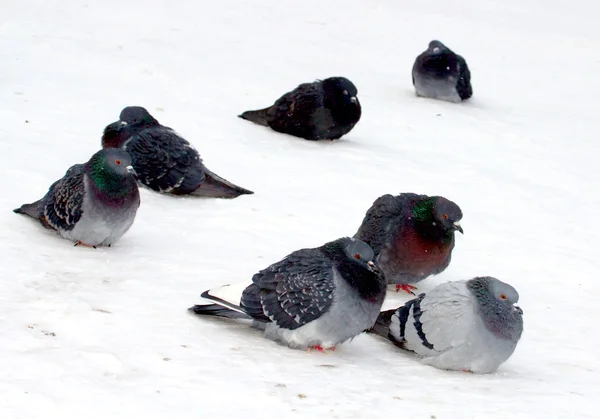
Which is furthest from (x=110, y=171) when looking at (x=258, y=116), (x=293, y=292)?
(x=258, y=116)

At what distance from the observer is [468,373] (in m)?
5.25

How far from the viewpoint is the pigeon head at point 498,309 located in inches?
203

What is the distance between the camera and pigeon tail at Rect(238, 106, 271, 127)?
10.7 metres

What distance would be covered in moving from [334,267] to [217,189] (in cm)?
305

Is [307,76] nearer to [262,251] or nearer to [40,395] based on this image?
[262,251]

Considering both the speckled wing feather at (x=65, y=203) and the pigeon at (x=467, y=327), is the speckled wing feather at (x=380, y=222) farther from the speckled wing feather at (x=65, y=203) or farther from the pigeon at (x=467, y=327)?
the speckled wing feather at (x=65, y=203)

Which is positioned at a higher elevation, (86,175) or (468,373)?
(86,175)

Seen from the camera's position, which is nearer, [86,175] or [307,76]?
[86,175]

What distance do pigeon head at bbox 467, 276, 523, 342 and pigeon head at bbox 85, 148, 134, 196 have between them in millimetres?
2357

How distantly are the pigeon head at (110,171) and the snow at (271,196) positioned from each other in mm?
409

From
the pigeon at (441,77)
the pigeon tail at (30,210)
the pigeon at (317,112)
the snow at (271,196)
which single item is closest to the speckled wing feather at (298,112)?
the pigeon at (317,112)

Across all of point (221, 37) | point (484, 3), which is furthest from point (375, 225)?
point (484, 3)

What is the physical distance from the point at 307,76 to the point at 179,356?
909 centimetres

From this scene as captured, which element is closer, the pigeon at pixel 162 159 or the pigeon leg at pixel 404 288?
the pigeon leg at pixel 404 288
